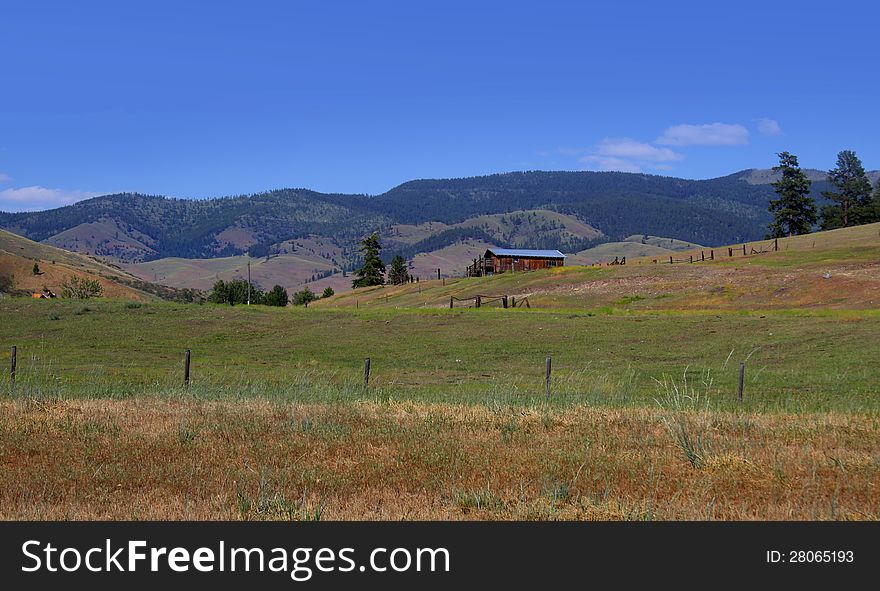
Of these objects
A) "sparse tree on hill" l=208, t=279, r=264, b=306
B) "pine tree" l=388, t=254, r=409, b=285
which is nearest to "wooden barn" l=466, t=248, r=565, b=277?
"pine tree" l=388, t=254, r=409, b=285

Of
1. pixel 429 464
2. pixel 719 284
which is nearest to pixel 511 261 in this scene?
pixel 719 284

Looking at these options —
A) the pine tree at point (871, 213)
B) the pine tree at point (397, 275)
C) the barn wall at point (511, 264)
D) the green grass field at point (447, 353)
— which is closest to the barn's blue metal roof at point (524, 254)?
the barn wall at point (511, 264)

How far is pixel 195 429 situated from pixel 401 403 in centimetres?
541

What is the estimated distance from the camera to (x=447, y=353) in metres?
47.8

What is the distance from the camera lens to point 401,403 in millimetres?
19859

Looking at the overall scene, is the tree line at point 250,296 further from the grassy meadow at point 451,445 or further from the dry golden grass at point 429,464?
the dry golden grass at point 429,464

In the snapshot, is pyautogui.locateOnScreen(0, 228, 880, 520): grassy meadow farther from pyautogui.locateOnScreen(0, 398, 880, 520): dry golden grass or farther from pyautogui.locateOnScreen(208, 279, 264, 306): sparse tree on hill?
pyautogui.locateOnScreen(208, 279, 264, 306): sparse tree on hill

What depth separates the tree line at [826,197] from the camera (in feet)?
474

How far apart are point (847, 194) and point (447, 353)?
142247 mm

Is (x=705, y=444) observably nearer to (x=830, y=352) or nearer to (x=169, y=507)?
(x=169, y=507)

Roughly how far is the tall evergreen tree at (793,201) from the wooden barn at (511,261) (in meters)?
38.4

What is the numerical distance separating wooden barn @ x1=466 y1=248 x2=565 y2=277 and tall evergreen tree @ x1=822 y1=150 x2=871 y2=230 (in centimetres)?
5320

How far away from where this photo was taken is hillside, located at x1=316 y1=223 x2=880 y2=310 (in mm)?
71875

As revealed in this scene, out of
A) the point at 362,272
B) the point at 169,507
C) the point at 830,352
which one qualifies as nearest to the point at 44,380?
the point at 169,507
